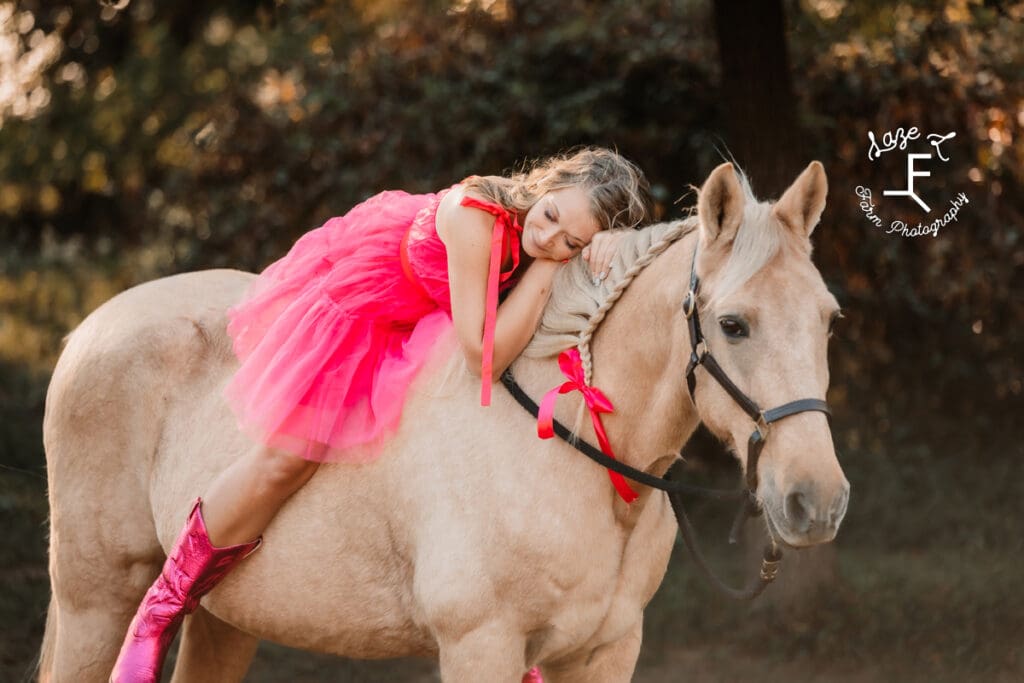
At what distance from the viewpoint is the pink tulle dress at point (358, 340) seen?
332 centimetres

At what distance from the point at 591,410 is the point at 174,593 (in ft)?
4.54

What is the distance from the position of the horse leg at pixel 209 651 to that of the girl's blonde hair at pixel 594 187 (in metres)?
1.84

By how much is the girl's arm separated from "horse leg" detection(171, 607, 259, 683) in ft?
5.16

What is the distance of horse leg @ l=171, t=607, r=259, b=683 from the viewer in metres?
4.07

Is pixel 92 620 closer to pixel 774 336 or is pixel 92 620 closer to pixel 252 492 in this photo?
pixel 252 492

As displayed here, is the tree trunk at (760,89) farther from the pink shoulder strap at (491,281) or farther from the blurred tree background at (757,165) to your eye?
the pink shoulder strap at (491,281)

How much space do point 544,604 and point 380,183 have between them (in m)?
4.99

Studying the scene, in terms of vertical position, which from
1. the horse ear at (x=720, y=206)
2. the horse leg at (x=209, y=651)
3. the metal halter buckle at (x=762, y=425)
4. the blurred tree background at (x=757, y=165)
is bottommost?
the blurred tree background at (x=757, y=165)

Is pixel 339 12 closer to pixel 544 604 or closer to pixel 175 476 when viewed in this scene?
pixel 175 476

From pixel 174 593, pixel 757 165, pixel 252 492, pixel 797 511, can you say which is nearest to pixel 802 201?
pixel 797 511

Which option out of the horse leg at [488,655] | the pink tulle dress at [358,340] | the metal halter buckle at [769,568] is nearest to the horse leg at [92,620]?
the pink tulle dress at [358,340]

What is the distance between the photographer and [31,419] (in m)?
8.98

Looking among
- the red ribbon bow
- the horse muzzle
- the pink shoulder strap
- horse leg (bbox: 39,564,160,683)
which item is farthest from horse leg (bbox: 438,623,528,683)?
horse leg (bbox: 39,564,160,683)

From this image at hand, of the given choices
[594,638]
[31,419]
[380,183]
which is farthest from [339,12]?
[594,638]
